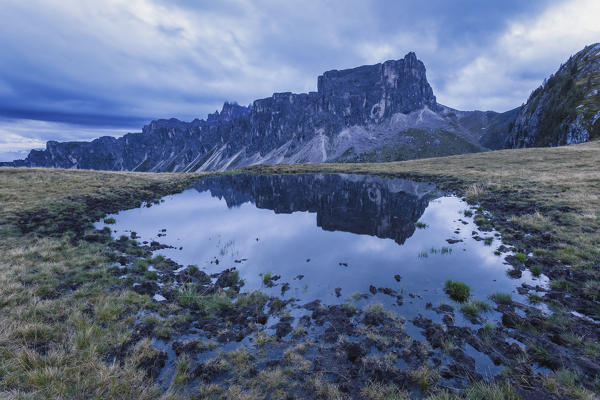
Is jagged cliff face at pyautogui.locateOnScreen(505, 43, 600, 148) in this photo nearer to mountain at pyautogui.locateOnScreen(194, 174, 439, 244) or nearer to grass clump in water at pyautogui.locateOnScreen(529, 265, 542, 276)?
mountain at pyautogui.locateOnScreen(194, 174, 439, 244)

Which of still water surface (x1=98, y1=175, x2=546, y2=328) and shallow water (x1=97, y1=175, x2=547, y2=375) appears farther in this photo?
still water surface (x1=98, y1=175, x2=546, y2=328)

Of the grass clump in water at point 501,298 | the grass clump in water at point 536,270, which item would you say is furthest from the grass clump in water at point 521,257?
the grass clump in water at point 501,298

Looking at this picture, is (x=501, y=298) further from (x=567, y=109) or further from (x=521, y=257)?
(x=567, y=109)

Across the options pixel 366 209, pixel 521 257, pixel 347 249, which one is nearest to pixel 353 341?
pixel 347 249

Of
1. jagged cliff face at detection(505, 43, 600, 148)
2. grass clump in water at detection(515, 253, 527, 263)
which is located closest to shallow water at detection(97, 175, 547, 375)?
grass clump in water at detection(515, 253, 527, 263)

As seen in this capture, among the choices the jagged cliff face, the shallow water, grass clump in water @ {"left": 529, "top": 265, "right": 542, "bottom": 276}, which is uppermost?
the jagged cliff face

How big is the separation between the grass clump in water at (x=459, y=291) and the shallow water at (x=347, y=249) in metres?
0.37

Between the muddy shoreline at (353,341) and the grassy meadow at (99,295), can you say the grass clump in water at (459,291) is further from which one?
the grassy meadow at (99,295)

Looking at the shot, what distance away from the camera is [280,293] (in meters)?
13.0

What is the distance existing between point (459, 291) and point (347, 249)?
27.7 ft

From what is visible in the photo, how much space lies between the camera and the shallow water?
12.6 meters

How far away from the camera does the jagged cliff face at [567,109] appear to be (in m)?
99.7

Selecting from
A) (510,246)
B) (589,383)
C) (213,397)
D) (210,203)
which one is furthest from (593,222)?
(210,203)

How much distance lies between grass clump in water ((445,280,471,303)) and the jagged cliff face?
133 meters
